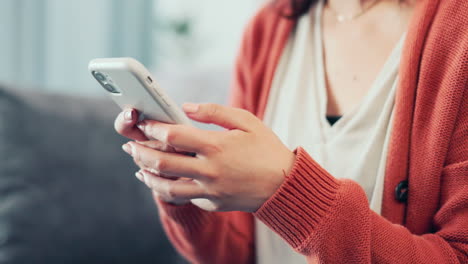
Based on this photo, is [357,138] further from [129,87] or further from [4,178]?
[4,178]

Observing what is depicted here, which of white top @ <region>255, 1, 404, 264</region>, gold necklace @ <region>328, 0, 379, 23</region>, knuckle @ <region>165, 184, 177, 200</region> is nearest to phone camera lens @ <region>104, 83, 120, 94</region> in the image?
knuckle @ <region>165, 184, 177, 200</region>

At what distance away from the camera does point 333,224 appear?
0.46 m

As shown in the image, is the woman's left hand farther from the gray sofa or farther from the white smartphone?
the gray sofa

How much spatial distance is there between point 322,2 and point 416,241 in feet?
1.57

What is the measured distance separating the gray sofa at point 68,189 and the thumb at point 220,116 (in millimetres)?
536

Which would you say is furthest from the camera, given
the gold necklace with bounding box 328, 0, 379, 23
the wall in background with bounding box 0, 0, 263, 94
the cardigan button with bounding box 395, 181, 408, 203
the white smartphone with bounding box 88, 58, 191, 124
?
the wall in background with bounding box 0, 0, 263, 94

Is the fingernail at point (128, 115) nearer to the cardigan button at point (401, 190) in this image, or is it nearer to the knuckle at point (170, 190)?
the knuckle at point (170, 190)

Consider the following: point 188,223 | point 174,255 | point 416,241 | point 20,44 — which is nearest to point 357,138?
point 416,241

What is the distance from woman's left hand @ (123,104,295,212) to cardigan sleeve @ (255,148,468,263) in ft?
0.06

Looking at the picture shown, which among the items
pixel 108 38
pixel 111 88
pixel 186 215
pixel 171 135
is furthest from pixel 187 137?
pixel 108 38

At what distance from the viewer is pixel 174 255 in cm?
102

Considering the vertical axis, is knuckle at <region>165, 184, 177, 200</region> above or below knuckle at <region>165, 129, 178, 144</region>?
below

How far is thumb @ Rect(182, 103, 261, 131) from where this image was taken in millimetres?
425

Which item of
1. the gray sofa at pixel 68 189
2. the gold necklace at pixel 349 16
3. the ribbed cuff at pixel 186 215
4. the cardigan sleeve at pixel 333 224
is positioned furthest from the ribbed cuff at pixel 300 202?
the gray sofa at pixel 68 189
